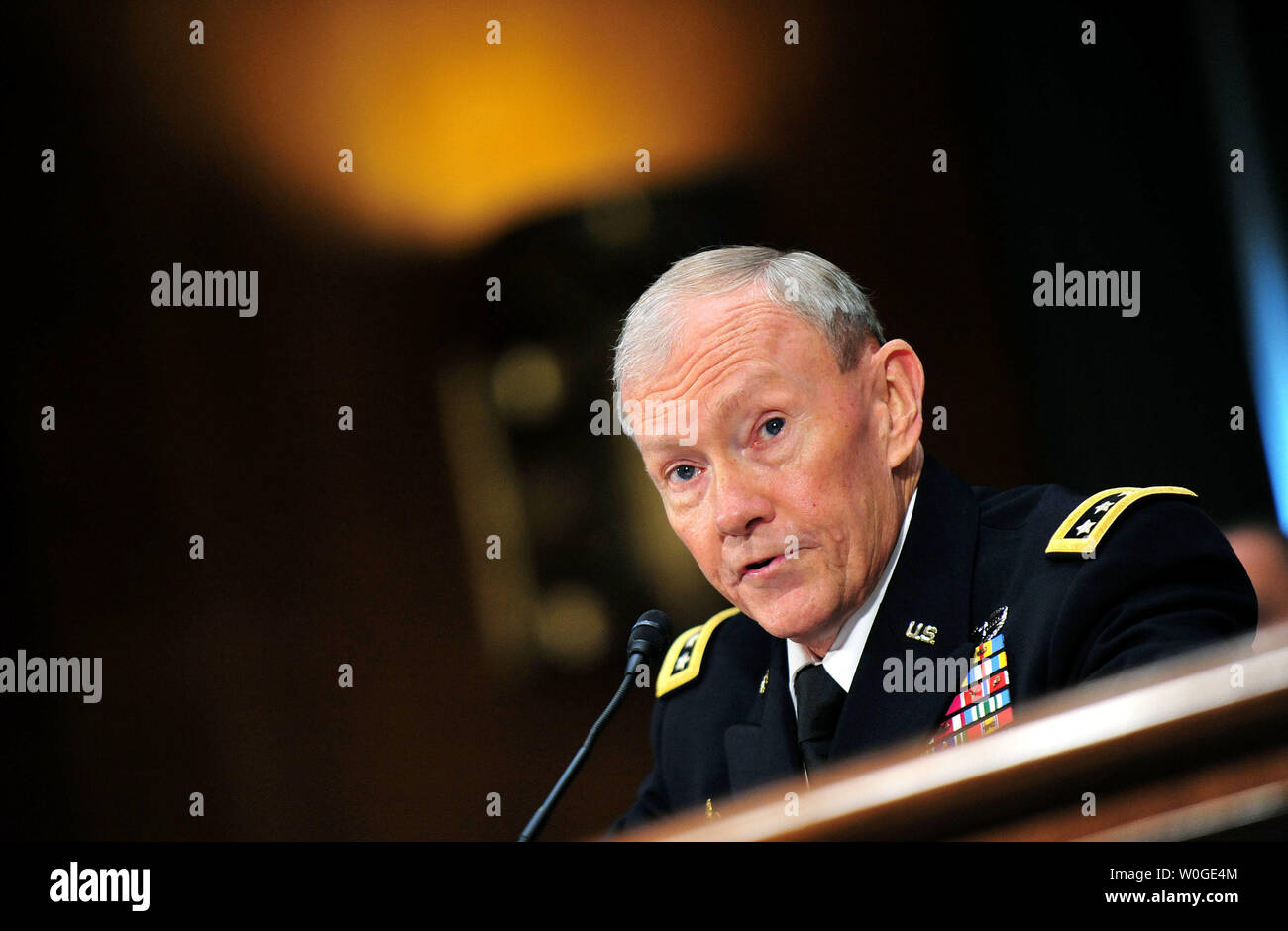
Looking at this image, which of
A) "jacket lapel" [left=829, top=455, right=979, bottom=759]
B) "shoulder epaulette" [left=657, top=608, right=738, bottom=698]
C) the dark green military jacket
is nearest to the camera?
the dark green military jacket

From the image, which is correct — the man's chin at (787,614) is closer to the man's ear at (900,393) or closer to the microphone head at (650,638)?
the microphone head at (650,638)

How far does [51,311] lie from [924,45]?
188 cm

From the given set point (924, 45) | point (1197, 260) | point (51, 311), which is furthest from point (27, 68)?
Result: point (1197, 260)

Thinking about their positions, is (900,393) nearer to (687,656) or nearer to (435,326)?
(687,656)

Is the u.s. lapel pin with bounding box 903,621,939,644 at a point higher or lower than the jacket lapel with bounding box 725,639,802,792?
higher

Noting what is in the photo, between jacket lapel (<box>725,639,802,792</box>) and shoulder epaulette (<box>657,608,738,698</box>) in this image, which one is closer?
jacket lapel (<box>725,639,802,792</box>)

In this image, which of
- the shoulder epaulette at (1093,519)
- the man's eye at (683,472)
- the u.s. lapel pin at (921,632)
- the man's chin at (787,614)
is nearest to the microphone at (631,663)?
the man's chin at (787,614)

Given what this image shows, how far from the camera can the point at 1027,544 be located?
216 centimetres

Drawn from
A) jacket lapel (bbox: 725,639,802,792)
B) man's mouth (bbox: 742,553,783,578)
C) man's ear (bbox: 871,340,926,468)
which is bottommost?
jacket lapel (bbox: 725,639,802,792)

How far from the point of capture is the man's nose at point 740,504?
2270 mm

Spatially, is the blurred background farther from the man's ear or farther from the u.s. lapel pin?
the u.s. lapel pin

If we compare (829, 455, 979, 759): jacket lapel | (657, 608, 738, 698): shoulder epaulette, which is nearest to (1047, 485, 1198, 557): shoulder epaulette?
(829, 455, 979, 759): jacket lapel

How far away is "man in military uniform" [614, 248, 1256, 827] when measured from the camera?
2113mm

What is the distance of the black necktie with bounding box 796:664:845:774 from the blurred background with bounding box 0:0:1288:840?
47cm
